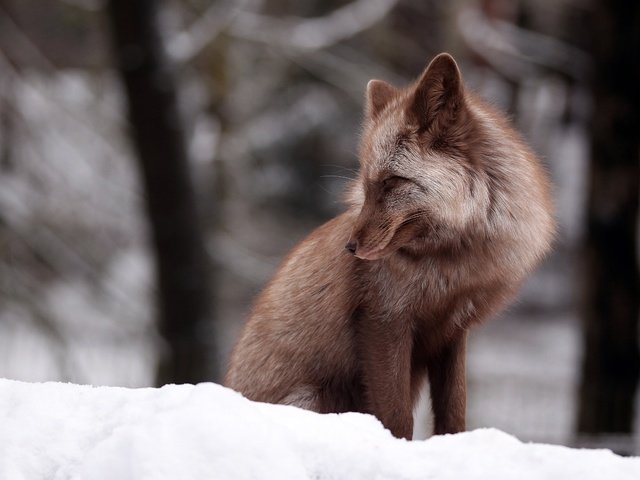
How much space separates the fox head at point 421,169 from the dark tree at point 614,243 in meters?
6.01

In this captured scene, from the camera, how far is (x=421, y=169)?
344cm

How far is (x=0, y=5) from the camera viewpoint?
1145 centimetres

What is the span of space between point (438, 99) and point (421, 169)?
0.29 m

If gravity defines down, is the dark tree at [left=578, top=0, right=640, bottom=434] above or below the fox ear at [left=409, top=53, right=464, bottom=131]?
below

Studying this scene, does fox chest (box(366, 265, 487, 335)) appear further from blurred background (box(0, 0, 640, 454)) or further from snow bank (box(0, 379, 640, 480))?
blurred background (box(0, 0, 640, 454))

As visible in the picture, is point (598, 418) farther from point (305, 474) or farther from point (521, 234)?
→ point (305, 474)

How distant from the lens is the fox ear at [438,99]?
346cm

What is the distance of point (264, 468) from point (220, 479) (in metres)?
0.13

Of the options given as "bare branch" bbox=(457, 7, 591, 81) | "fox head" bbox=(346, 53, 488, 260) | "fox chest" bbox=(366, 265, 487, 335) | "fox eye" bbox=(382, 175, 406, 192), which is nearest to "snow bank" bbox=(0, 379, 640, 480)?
"fox chest" bbox=(366, 265, 487, 335)

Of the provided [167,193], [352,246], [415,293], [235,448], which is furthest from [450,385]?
[167,193]

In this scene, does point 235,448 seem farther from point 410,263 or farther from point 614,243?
point 614,243

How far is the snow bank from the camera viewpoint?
261cm

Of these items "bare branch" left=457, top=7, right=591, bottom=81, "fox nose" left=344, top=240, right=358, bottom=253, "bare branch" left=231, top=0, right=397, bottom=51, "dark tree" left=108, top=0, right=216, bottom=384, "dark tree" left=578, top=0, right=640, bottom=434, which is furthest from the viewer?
"bare branch" left=457, top=7, right=591, bottom=81

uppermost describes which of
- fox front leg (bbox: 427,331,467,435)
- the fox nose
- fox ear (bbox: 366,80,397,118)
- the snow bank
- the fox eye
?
fox ear (bbox: 366,80,397,118)
